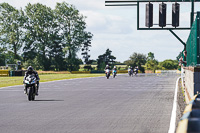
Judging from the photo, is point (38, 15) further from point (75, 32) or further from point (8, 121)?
point (8, 121)

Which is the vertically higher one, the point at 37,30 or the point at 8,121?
the point at 37,30

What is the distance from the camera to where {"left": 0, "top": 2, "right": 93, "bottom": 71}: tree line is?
3565 inches

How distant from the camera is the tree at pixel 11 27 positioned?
3508 inches

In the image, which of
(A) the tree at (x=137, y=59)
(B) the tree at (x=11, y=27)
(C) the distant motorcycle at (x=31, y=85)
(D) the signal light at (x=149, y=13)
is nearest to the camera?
(C) the distant motorcycle at (x=31, y=85)

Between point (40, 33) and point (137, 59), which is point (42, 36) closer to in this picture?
point (40, 33)

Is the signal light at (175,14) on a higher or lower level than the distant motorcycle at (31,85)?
higher

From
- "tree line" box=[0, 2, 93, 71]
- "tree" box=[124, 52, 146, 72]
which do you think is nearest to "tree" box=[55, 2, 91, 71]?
"tree line" box=[0, 2, 93, 71]

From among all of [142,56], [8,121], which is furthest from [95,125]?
[142,56]

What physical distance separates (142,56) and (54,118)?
150m

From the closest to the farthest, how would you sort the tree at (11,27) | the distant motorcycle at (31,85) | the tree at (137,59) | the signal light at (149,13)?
the distant motorcycle at (31,85) < the signal light at (149,13) < the tree at (11,27) < the tree at (137,59)

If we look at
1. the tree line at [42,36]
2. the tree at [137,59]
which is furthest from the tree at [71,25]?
the tree at [137,59]

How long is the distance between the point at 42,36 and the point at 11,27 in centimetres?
799

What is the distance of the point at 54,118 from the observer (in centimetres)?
1084

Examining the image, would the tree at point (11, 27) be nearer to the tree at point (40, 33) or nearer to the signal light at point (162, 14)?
the tree at point (40, 33)
